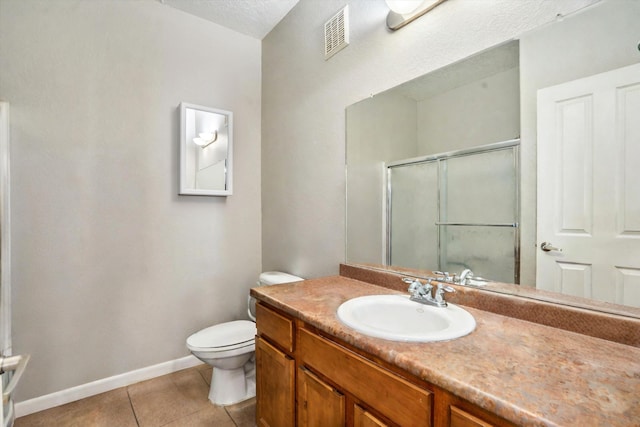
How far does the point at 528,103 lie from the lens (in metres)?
1.07

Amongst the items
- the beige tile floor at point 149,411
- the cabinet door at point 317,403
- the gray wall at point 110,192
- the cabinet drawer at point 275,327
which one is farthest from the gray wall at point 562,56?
the gray wall at point 110,192

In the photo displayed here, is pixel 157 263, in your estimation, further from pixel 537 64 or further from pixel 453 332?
pixel 537 64

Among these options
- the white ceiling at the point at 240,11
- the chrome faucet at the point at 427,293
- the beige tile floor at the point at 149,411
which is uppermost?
the white ceiling at the point at 240,11

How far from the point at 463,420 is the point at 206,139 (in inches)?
89.1

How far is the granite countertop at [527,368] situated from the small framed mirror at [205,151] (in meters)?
1.58

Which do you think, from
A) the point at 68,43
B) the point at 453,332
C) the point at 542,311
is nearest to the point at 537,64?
the point at 542,311

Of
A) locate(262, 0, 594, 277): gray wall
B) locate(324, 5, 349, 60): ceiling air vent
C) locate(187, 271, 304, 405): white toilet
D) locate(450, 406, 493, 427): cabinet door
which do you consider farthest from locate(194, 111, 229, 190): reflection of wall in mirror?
locate(450, 406, 493, 427): cabinet door

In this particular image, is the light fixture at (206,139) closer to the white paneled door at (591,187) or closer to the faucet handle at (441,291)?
the faucet handle at (441,291)

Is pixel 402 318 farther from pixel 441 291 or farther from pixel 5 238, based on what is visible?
pixel 5 238

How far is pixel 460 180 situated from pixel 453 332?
0.67m

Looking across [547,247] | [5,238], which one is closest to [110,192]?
[5,238]

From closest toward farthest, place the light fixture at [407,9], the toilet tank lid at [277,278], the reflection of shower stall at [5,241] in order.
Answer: the light fixture at [407,9]
the reflection of shower stall at [5,241]
the toilet tank lid at [277,278]

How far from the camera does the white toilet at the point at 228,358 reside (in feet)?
5.69

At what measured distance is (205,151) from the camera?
228cm
